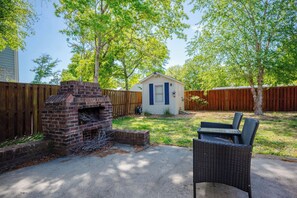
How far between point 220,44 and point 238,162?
9237 millimetres

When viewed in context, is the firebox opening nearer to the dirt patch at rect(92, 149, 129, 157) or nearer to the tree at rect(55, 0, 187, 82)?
the dirt patch at rect(92, 149, 129, 157)

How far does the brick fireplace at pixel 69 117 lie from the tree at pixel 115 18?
510 centimetres

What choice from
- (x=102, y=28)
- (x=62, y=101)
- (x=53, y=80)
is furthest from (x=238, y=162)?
(x=53, y=80)

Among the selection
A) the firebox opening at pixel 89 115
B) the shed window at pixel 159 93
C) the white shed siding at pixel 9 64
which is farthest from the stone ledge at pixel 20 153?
the white shed siding at pixel 9 64

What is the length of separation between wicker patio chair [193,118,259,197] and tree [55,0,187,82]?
7615 millimetres

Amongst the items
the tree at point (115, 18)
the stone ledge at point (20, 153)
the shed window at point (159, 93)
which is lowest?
the stone ledge at point (20, 153)

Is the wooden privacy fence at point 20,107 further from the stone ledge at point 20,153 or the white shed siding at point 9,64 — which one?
the white shed siding at point 9,64

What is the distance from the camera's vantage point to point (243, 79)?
10.4m

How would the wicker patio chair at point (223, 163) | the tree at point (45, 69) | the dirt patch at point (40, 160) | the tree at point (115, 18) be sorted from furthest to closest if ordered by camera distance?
the tree at point (45, 69) < the tree at point (115, 18) < the dirt patch at point (40, 160) < the wicker patio chair at point (223, 163)

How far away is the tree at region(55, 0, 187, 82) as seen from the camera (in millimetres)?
7805

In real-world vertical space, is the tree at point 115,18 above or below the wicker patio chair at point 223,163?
Result: above

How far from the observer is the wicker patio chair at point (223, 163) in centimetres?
176

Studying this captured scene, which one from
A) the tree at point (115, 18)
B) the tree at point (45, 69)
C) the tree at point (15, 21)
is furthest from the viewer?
the tree at point (45, 69)

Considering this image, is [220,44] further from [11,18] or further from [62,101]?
[11,18]
